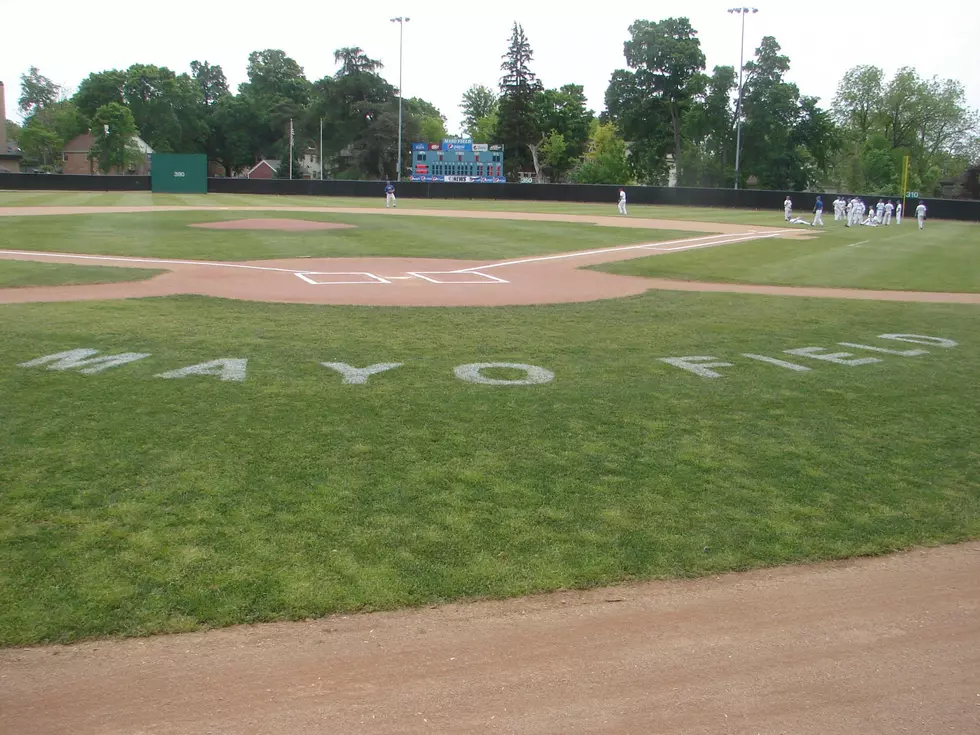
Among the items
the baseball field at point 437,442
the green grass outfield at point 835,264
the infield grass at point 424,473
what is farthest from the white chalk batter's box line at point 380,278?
the infield grass at point 424,473

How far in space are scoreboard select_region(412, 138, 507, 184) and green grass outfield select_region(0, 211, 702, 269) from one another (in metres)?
31.9

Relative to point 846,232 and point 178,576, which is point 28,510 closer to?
point 178,576

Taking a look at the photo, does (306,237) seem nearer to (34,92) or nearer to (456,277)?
(456,277)

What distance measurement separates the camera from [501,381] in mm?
9992

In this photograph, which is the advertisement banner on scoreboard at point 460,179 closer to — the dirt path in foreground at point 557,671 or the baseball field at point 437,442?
the baseball field at point 437,442

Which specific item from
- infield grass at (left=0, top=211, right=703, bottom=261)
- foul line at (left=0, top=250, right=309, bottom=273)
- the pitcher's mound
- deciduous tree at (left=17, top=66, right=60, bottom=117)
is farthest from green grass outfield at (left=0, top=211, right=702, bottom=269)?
deciduous tree at (left=17, top=66, right=60, bottom=117)

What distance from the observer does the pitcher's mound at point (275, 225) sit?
32344 mm

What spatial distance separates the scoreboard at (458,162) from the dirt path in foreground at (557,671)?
216ft

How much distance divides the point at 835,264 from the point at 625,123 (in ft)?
225

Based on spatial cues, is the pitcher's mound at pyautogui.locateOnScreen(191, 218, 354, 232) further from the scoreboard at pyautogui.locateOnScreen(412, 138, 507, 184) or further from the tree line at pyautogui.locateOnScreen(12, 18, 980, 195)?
the tree line at pyautogui.locateOnScreen(12, 18, 980, 195)

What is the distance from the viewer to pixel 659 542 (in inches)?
240

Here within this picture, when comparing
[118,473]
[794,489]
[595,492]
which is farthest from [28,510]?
[794,489]

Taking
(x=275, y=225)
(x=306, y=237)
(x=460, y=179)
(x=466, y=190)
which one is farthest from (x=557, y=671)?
(x=460, y=179)

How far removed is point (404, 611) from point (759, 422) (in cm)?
480
